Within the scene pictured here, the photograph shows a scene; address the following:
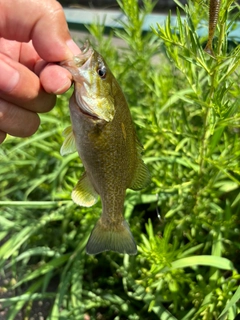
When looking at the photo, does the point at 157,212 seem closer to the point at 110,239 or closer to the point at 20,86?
the point at 110,239

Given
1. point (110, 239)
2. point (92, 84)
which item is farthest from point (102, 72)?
point (110, 239)

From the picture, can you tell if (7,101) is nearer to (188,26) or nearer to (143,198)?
(188,26)

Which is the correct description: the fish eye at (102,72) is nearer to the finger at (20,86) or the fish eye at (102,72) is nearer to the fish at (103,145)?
the fish at (103,145)

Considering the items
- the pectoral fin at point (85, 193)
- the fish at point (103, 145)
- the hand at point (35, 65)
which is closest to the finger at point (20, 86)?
the hand at point (35, 65)

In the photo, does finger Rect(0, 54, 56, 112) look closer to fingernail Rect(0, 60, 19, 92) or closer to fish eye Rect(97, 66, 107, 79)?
fingernail Rect(0, 60, 19, 92)

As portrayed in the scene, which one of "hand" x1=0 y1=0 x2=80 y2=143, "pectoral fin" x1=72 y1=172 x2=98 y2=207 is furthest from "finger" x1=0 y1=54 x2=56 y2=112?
"pectoral fin" x1=72 y1=172 x2=98 y2=207

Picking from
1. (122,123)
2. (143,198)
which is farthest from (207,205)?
(122,123)

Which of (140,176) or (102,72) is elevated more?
(102,72)
